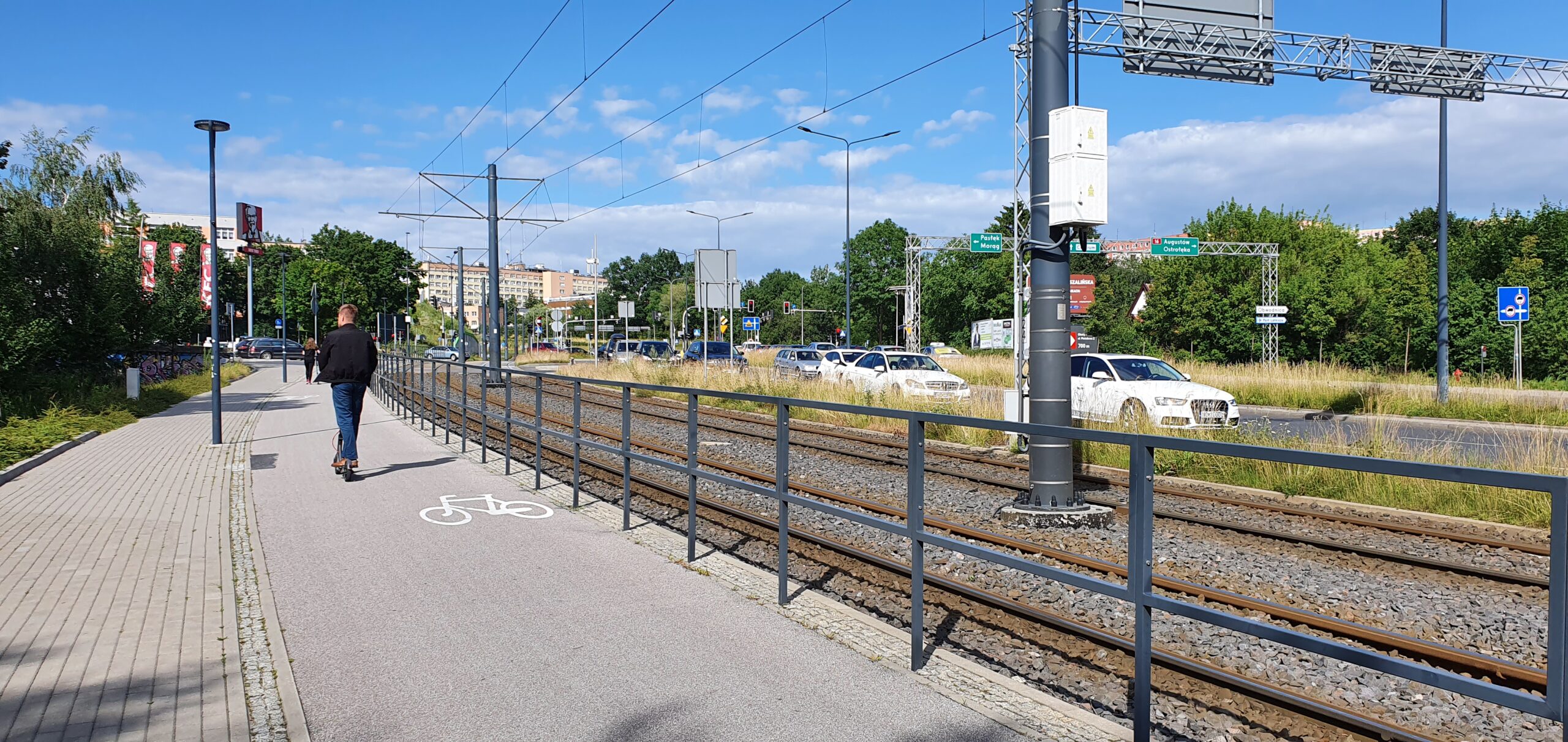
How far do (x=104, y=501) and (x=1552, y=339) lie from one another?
124 feet

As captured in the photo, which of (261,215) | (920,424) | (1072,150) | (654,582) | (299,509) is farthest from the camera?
(261,215)

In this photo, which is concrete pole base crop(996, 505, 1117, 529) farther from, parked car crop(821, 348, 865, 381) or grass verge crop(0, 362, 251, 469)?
parked car crop(821, 348, 865, 381)

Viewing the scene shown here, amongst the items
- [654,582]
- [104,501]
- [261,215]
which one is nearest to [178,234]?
[261,215]

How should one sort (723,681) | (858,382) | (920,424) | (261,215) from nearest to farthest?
(723,681), (920,424), (858,382), (261,215)

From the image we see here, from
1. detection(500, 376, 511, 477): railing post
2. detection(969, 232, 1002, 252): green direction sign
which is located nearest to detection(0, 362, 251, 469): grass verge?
detection(500, 376, 511, 477): railing post

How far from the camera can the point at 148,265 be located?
85.5ft

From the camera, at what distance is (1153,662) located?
16.3ft

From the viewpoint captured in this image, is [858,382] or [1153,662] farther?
[858,382]

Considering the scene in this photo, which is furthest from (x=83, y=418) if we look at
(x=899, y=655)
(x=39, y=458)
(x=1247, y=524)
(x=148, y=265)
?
(x=1247, y=524)

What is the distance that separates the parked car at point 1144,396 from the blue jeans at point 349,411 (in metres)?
10.4

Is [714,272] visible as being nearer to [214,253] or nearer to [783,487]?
[214,253]

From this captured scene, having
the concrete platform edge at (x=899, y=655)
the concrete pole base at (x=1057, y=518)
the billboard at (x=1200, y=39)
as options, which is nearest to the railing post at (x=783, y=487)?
the concrete platform edge at (x=899, y=655)

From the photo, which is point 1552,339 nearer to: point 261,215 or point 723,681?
point 723,681

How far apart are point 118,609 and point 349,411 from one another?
5.78 m
